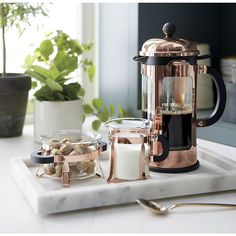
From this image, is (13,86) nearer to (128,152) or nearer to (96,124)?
(96,124)

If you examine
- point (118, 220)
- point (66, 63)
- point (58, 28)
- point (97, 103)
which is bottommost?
point (118, 220)

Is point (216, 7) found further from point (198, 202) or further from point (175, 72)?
point (198, 202)

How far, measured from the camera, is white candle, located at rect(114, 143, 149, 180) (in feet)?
2.84

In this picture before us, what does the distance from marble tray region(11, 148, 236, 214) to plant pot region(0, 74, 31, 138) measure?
36 centimetres

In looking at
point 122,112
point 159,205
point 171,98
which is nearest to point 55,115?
point 122,112

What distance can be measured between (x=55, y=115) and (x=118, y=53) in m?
0.36

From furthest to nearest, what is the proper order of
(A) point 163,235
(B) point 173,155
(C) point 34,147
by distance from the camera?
(C) point 34,147
(B) point 173,155
(A) point 163,235

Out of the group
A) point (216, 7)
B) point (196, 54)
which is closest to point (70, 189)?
point (196, 54)

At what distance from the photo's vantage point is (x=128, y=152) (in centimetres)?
86

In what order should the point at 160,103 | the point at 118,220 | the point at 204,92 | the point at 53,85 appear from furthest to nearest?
the point at 204,92 → the point at 53,85 → the point at 160,103 → the point at 118,220

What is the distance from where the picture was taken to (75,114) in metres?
1.31

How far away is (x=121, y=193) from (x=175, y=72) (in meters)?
0.24

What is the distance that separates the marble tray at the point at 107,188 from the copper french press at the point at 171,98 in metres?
0.04

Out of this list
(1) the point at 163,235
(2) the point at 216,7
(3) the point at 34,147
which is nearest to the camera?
(1) the point at 163,235
